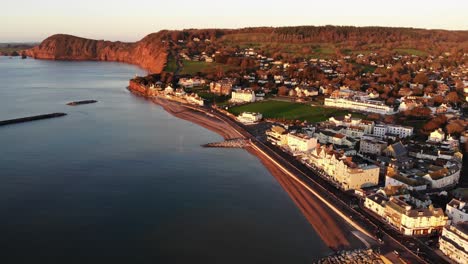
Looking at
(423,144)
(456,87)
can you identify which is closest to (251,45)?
(456,87)

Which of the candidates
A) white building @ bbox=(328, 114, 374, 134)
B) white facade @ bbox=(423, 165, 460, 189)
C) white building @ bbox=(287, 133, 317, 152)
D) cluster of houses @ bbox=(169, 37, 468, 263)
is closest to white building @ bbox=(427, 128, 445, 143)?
cluster of houses @ bbox=(169, 37, 468, 263)

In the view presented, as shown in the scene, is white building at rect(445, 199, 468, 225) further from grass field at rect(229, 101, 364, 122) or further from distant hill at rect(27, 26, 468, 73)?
distant hill at rect(27, 26, 468, 73)

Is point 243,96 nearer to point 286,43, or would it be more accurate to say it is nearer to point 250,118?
point 250,118

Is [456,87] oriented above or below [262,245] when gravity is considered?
above

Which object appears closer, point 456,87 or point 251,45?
point 456,87

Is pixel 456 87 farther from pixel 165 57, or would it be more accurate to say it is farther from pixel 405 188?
pixel 165 57

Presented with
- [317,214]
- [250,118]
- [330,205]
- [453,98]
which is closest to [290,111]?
[250,118]
